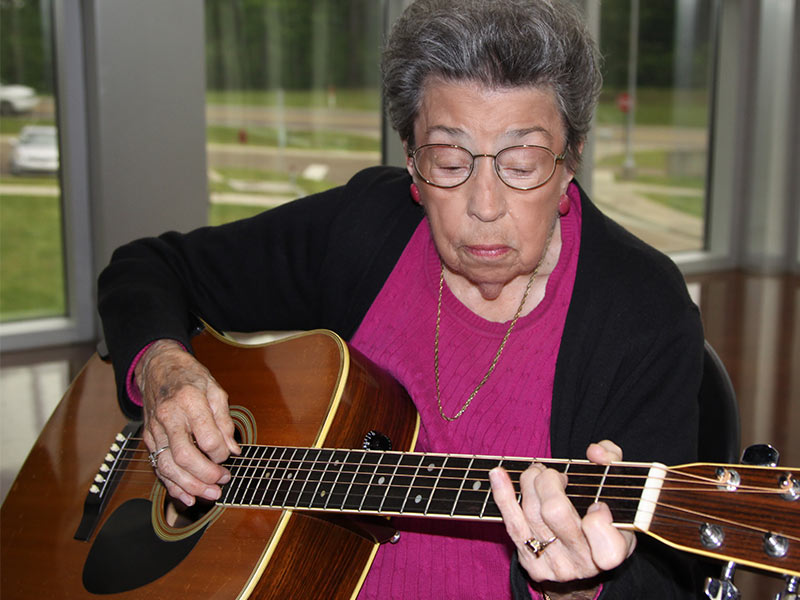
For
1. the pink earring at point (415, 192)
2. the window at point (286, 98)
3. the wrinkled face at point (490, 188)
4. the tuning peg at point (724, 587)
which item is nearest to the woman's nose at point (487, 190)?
the wrinkled face at point (490, 188)

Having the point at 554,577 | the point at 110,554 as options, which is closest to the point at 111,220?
the point at 110,554

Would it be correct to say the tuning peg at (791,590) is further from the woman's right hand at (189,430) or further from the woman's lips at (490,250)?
the woman's right hand at (189,430)

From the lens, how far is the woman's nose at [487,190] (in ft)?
4.23

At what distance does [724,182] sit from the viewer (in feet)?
20.2

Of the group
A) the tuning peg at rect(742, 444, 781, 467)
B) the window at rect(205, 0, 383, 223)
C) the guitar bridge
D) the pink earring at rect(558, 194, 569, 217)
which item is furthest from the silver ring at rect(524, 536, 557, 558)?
the window at rect(205, 0, 383, 223)

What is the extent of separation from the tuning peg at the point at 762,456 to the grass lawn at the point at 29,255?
3735 mm

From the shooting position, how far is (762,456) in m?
0.89

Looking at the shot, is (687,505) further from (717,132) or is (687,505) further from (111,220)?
(717,132)

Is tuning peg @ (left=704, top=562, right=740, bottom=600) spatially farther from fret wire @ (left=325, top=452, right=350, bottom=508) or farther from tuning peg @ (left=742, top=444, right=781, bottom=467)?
fret wire @ (left=325, top=452, right=350, bottom=508)

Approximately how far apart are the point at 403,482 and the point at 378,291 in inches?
20.0

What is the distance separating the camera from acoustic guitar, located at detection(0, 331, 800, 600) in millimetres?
908

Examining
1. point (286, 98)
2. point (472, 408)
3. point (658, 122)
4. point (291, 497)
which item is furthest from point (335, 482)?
point (658, 122)

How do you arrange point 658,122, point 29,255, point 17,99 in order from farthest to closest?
point 658,122
point 29,255
point 17,99

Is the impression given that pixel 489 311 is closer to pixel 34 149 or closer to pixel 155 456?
pixel 155 456
